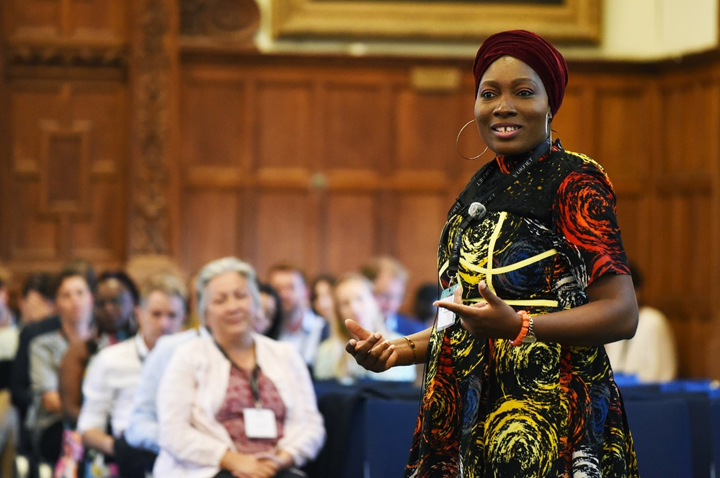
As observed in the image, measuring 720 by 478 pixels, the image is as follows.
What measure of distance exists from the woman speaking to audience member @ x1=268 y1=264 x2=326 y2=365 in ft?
16.8

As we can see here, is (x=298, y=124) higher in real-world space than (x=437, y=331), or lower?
higher

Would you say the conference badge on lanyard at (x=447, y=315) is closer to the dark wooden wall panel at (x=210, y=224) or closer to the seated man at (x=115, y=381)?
the seated man at (x=115, y=381)

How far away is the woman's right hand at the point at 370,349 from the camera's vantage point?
7.19 ft

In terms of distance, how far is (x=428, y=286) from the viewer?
8.02 metres

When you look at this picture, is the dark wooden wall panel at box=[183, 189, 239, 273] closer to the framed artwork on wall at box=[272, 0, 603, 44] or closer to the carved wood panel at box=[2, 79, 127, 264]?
the carved wood panel at box=[2, 79, 127, 264]

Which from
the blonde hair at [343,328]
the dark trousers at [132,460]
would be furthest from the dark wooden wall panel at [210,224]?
the dark trousers at [132,460]

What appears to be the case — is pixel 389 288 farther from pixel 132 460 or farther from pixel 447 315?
pixel 447 315

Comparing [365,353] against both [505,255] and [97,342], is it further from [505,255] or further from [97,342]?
[97,342]

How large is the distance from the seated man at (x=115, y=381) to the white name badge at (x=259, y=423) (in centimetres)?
85

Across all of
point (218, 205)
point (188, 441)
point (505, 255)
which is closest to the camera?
point (505, 255)

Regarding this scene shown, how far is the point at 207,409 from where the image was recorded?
4.39 m

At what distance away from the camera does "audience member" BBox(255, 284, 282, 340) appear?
6199 mm

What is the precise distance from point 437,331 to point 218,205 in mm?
Answer: 7528

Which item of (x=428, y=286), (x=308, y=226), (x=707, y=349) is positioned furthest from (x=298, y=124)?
(x=707, y=349)
